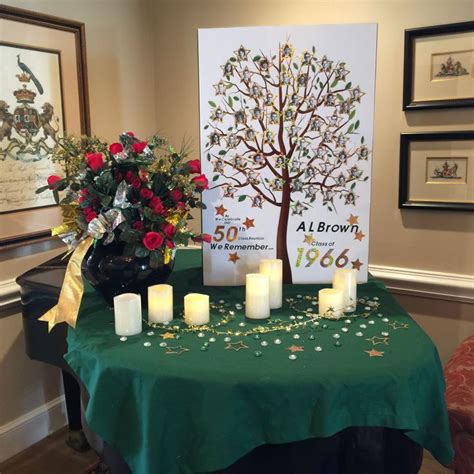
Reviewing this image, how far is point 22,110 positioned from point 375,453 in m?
1.99

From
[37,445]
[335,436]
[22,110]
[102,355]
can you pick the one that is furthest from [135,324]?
[37,445]

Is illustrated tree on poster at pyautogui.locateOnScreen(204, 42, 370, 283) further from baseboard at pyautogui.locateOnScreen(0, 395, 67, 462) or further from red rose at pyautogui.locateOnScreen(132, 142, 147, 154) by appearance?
baseboard at pyautogui.locateOnScreen(0, 395, 67, 462)

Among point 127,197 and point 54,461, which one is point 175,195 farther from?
point 54,461

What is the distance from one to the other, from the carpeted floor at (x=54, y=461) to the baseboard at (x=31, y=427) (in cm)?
3

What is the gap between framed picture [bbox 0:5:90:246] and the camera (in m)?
2.29

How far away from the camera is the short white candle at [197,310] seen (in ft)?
5.12

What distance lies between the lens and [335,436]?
128cm

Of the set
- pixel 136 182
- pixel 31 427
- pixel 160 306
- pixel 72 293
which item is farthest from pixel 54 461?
pixel 136 182

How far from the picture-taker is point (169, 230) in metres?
1.61

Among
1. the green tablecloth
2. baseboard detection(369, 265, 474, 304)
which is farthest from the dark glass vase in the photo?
baseboard detection(369, 265, 474, 304)

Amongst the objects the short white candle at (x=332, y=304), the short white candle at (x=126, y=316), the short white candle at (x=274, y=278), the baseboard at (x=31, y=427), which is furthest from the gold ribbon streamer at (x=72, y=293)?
the baseboard at (x=31, y=427)

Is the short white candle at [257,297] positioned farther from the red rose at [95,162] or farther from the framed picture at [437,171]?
the framed picture at [437,171]

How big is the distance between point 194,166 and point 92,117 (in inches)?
48.9

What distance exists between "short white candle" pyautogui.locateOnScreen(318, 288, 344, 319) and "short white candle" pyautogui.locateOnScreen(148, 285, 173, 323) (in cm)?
46
